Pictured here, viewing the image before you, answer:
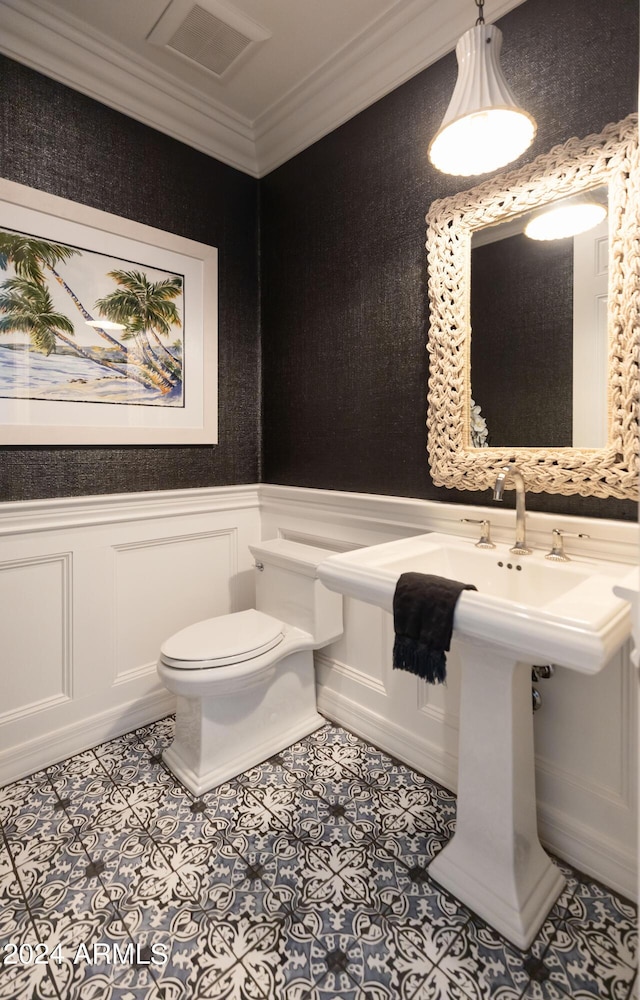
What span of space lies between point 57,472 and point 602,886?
2233 mm

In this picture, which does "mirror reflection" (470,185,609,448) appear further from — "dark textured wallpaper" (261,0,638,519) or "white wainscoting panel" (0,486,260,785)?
"white wainscoting panel" (0,486,260,785)

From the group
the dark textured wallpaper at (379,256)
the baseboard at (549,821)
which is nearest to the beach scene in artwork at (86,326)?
the dark textured wallpaper at (379,256)

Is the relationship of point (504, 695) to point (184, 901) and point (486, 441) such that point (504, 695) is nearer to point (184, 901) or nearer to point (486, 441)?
point (486, 441)

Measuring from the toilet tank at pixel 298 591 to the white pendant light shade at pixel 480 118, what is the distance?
4.68 feet

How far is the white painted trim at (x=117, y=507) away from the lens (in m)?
1.90

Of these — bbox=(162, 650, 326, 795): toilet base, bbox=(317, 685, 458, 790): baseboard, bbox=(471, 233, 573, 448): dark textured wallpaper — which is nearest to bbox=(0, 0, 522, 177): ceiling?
bbox=(471, 233, 573, 448): dark textured wallpaper

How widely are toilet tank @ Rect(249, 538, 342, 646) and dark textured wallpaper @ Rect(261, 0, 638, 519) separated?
14.5 inches

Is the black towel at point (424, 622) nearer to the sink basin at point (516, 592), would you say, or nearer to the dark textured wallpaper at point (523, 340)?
the sink basin at point (516, 592)

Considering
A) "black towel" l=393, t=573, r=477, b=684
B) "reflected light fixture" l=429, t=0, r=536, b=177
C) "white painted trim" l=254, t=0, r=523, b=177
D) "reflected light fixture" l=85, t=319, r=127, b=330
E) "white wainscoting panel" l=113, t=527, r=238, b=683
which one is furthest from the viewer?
"white wainscoting panel" l=113, t=527, r=238, b=683

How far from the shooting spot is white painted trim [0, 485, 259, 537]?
1.90 m

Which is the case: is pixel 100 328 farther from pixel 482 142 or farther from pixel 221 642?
pixel 482 142

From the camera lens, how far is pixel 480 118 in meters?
1.42

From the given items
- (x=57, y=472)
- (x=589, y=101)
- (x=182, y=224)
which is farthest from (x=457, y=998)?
(x=182, y=224)

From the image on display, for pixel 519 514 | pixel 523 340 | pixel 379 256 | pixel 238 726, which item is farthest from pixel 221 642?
pixel 379 256
